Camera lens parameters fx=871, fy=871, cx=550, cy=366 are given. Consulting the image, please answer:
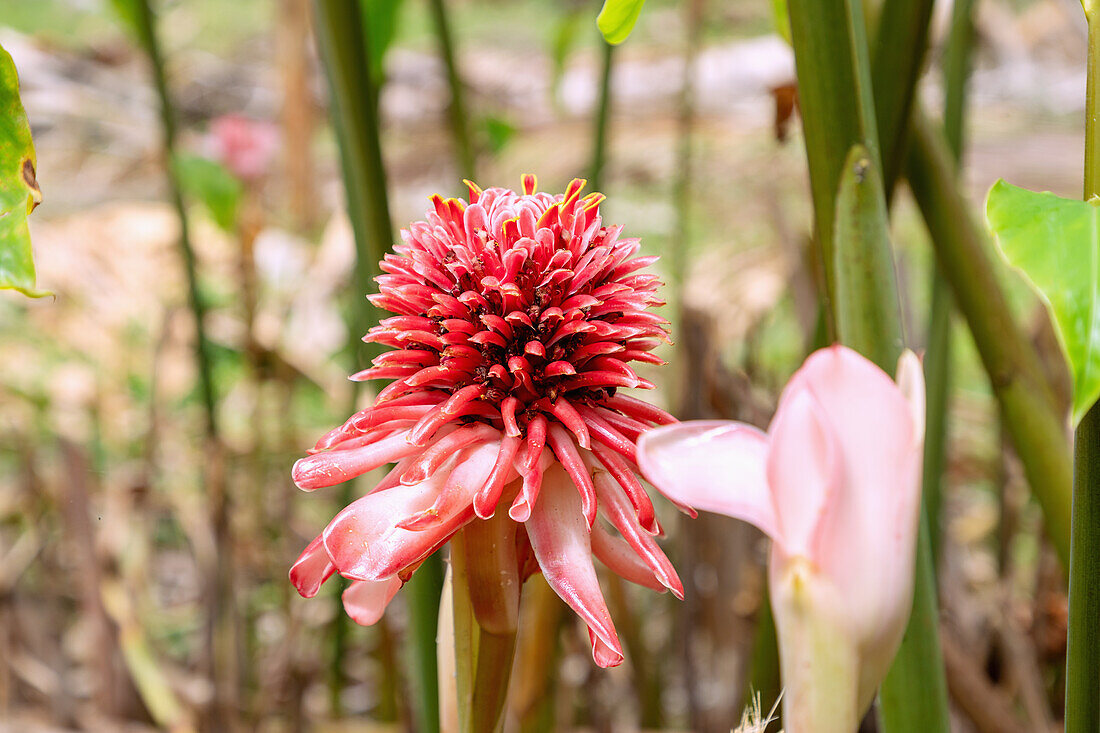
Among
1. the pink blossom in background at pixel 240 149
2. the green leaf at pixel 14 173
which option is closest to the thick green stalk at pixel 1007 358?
the green leaf at pixel 14 173

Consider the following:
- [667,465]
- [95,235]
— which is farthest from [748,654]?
[95,235]

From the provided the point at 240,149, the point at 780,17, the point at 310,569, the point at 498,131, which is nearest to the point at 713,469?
the point at 310,569

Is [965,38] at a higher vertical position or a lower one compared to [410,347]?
Result: higher

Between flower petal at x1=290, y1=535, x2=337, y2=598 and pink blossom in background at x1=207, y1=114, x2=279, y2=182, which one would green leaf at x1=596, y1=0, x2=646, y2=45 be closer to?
flower petal at x1=290, y1=535, x2=337, y2=598

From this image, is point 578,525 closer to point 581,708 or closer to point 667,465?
point 667,465

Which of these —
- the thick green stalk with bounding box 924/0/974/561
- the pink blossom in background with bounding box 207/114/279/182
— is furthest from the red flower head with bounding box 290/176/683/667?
the pink blossom in background with bounding box 207/114/279/182

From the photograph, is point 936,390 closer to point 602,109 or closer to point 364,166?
point 602,109

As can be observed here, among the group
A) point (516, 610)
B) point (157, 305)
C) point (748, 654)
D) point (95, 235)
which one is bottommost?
point (748, 654)
